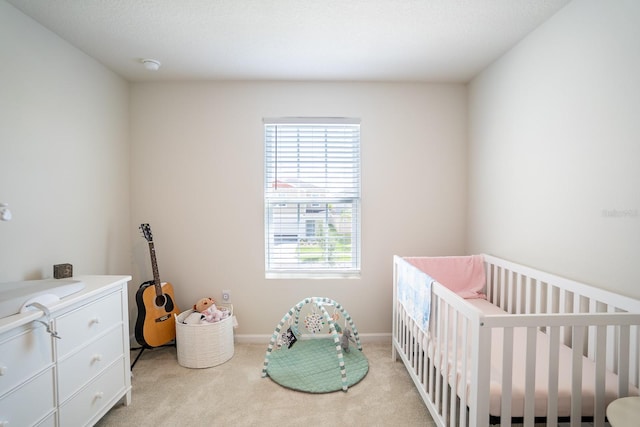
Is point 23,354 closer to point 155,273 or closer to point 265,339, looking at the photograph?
point 155,273

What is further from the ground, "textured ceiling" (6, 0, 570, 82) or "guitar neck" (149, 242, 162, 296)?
"textured ceiling" (6, 0, 570, 82)

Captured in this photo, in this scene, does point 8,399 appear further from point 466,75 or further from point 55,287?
point 466,75

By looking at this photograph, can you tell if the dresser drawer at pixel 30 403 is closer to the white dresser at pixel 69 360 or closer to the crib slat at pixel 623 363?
the white dresser at pixel 69 360

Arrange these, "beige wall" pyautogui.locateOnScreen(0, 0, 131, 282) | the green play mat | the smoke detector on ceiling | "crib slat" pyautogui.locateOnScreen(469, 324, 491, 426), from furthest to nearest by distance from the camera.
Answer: the smoke detector on ceiling, the green play mat, "beige wall" pyautogui.locateOnScreen(0, 0, 131, 282), "crib slat" pyautogui.locateOnScreen(469, 324, 491, 426)

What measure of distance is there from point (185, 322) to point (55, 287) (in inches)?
39.5

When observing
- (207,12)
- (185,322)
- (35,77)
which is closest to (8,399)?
(185,322)

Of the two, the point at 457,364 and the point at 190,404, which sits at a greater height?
the point at 457,364

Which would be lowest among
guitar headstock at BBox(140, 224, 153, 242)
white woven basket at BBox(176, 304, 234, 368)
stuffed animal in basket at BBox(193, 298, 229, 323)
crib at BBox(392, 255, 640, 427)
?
white woven basket at BBox(176, 304, 234, 368)

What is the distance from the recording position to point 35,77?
169cm

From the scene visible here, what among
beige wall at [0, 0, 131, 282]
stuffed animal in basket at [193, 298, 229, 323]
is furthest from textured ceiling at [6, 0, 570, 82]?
stuffed animal in basket at [193, 298, 229, 323]

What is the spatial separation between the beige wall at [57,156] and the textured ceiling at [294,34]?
0.17m

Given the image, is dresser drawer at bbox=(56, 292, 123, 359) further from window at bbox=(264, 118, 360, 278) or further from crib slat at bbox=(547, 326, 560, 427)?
crib slat at bbox=(547, 326, 560, 427)

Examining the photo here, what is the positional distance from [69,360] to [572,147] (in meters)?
2.70

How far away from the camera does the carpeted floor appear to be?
165cm
